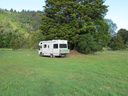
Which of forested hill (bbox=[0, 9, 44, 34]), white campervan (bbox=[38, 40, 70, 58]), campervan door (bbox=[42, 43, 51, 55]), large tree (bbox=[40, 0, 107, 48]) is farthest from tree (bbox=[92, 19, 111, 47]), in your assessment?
forested hill (bbox=[0, 9, 44, 34])

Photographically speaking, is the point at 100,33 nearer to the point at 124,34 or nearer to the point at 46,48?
the point at 46,48

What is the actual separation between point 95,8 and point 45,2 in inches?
419

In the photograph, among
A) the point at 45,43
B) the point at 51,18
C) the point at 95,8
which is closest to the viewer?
the point at 45,43

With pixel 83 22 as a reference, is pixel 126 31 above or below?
above

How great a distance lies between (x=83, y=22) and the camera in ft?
72.1

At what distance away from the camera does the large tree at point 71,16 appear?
21500 millimetres

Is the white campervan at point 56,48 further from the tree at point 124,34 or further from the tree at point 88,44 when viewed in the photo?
the tree at point 124,34

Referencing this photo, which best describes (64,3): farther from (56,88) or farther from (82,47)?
(56,88)

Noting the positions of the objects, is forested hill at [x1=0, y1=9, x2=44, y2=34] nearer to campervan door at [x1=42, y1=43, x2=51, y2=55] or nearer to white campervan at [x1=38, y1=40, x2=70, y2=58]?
campervan door at [x1=42, y1=43, x2=51, y2=55]

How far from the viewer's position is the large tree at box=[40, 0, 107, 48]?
70.5 feet

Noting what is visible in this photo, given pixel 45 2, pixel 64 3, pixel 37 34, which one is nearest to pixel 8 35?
pixel 37 34

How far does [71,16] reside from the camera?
21.0 m

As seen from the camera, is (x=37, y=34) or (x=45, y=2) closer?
(x=45, y=2)

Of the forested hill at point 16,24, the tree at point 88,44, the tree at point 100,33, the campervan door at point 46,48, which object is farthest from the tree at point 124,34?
the forested hill at point 16,24
